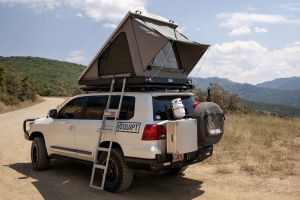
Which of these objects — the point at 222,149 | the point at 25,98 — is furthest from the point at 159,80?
the point at 25,98

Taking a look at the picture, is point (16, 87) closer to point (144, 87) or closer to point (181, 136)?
point (144, 87)

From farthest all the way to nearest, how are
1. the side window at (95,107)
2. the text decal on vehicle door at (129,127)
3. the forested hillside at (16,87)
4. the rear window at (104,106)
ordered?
1. the forested hillside at (16,87)
2. the side window at (95,107)
3. the rear window at (104,106)
4. the text decal on vehicle door at (129,127)

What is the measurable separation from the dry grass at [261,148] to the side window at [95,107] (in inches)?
125

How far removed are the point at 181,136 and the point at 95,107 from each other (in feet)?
7.23

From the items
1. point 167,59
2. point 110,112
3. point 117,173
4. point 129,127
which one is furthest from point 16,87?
point 129,127

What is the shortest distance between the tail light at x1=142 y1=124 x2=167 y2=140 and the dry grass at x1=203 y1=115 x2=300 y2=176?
2700 millimetres

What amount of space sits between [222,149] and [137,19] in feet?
16.7

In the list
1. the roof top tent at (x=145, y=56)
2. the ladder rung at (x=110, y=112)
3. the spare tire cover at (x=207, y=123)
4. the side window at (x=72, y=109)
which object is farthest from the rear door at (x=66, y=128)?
the spare tire cover at (x=207, y=123)

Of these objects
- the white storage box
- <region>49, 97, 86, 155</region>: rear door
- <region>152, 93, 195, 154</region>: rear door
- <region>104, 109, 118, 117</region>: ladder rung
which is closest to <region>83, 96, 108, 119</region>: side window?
<region>49, 97, 86, 155</region>: rear door

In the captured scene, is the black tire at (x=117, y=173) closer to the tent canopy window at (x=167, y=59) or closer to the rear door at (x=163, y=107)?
the rear door at (x=163, y=107)

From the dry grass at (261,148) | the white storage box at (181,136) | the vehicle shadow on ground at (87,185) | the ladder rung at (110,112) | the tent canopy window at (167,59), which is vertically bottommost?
the vehicle shadow on ground at (87,185)

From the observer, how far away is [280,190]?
579 cm

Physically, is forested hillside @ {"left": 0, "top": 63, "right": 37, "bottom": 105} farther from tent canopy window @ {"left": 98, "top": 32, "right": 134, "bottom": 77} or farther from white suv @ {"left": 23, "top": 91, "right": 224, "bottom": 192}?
tent canopy window @ {"left": 98, "top": 32, "right": 134, "bottom": 77}

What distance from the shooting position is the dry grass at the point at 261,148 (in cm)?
714
